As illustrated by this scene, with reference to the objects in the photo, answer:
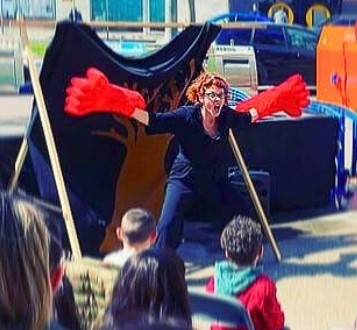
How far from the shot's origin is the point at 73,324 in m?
3.69

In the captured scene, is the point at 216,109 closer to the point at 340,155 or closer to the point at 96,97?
the point at 96,97

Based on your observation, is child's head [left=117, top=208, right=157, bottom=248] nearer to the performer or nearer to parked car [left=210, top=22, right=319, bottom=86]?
the performer

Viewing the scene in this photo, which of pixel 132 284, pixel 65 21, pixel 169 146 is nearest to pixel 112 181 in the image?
pixel 169 146

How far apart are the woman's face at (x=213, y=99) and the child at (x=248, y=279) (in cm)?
244

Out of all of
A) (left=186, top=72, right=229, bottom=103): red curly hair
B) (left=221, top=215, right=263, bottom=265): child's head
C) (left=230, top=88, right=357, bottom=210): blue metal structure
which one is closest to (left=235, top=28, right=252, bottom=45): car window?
(left=230, top=88, right=357, bottom=210): blue metal structure

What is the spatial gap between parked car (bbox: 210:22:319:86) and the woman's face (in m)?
13.7

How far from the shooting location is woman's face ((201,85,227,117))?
6.96m

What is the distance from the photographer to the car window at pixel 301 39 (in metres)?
21.2

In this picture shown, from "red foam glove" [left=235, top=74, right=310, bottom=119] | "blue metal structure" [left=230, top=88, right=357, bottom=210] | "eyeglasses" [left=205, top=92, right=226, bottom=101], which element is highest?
"eyeglasses" [left=205, top=92, right=226, bottom=101]

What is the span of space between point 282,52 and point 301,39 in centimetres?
67

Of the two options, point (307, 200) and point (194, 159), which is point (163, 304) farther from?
point (307, 200)

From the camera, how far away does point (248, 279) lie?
4504 mm

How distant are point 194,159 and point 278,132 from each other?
85.8 inches

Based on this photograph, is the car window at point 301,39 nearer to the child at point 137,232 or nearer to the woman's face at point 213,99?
the woman's face at point 213,99
